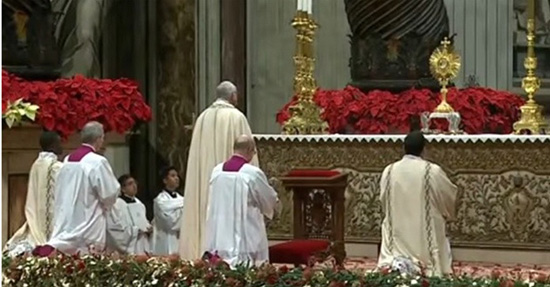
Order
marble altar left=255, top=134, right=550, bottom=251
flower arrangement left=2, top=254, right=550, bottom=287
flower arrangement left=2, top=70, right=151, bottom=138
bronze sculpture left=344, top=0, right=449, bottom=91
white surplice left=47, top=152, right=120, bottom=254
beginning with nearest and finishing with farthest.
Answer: flower arrangement left=2, top=254, right=550, bottom=287, white surplice left=47, top=152, right=120, bottom=254, flower arrangement left=2, top=70, right=151, bottom=138, marble altar left=255, top=134, right=550, bottom=251, bronze sculpture left=344, top=0, right=449, bottom=91

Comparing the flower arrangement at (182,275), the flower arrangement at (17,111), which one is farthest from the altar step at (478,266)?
the flower arrangement at (17,111)

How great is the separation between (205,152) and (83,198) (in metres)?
1.02

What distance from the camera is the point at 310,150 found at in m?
10.4

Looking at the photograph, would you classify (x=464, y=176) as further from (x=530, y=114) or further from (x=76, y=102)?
(x=76, y=102)

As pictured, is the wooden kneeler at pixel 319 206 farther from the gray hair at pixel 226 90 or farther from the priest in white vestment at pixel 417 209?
the gray hair at pixel 226 90

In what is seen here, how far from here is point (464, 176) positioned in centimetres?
973

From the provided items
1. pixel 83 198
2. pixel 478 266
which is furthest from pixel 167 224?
pixel 478 266

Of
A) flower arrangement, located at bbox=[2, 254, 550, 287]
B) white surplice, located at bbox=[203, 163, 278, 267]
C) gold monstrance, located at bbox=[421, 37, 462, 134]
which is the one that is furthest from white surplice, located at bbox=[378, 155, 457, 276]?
gold monstrance, located at bbox=[421, 37, 462, 134]

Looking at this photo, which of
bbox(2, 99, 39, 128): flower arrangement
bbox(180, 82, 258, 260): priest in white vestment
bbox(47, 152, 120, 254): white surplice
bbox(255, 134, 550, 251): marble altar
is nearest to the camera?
bbox(47, 152, 120, 254): white surplice

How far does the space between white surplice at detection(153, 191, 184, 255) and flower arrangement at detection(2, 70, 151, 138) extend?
2.55ft

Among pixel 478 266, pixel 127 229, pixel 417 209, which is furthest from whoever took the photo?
pixel 478 266

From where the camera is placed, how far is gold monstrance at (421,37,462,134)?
991 centimetres

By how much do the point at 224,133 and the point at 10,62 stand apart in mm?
3308

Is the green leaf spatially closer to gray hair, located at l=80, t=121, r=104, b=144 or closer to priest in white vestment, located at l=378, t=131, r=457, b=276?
gray hair, located at l=80, t=121, r=104, b=144
